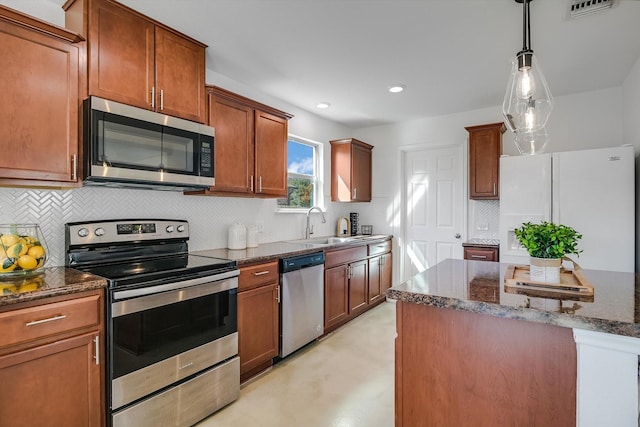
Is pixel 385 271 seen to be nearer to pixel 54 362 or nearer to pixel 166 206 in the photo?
pixel 166 206

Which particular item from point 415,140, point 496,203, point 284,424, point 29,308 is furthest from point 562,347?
point 415,140

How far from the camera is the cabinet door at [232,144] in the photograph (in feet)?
8.63

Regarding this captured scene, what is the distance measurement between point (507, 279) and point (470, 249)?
7.32ft

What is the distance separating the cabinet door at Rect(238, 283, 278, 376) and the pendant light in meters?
2.00

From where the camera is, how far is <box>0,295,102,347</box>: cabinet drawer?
136 cm

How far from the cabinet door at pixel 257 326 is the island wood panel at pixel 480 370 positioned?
1.27m

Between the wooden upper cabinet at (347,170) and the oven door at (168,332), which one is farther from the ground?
the wooden upper cabinet at (347,170)

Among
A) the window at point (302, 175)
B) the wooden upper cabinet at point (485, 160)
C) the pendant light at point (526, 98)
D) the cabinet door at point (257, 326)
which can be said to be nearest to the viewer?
the pendant light at point (526, 98)

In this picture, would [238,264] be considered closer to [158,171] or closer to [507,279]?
[158,171]

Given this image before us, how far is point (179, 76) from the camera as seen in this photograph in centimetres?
232

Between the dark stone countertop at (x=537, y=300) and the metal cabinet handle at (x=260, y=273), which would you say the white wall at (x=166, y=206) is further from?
the dark stone countertop at (x=537, y=300)

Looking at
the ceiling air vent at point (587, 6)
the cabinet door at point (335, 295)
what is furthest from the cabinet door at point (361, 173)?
the ceiling air vent at point (587, 6)

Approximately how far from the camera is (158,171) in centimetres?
214

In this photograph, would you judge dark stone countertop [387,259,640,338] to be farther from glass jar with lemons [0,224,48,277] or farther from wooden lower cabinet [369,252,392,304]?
wooden lower cabinet [369,252,392,304]
